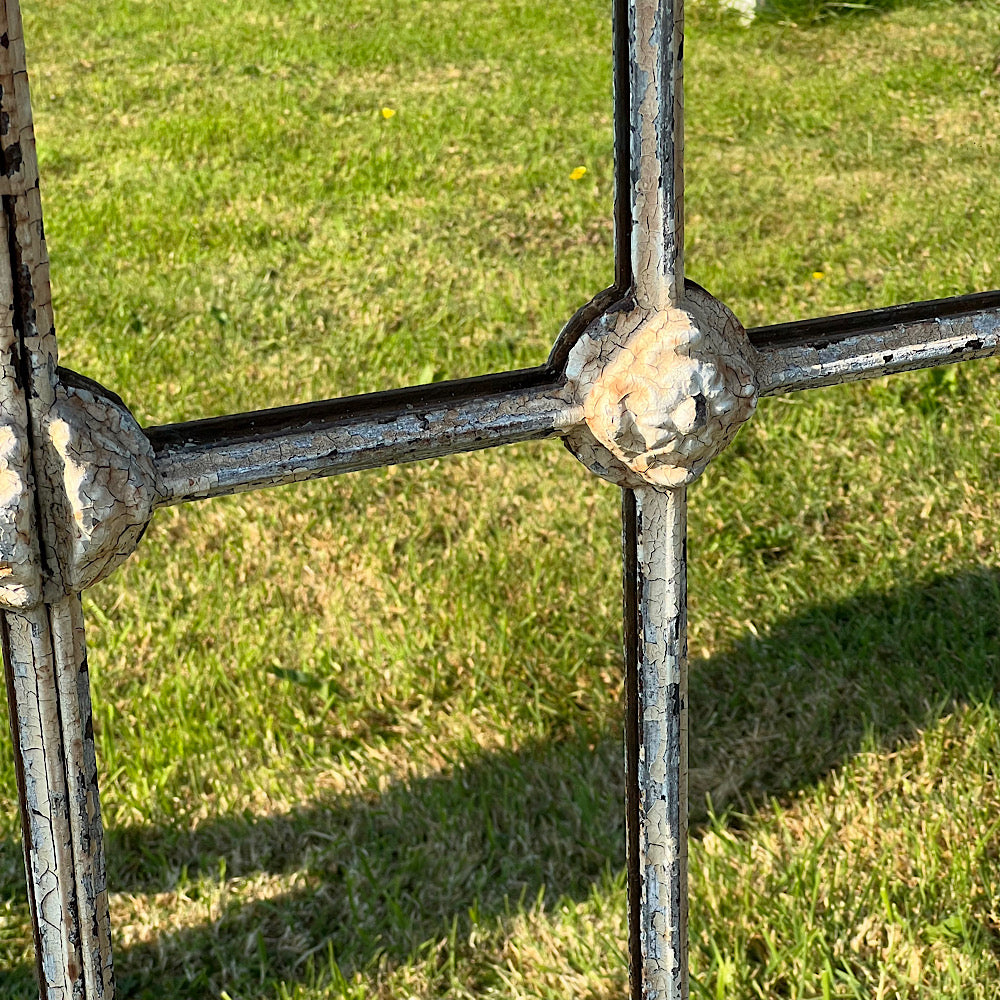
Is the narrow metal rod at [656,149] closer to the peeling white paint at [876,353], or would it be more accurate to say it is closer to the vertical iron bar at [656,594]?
the vertical iron bar at [656,594]

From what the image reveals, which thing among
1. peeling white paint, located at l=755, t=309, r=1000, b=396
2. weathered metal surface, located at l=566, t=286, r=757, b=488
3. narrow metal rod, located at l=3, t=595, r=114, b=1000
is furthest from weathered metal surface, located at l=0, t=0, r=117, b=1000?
peeling white paint, located at l=755, t=309, r=1000, b=396

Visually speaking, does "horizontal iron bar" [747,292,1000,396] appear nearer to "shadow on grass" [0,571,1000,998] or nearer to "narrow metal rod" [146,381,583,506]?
"narrow metal rod" [146,381,583,506]

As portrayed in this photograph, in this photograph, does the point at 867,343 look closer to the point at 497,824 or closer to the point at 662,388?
the point at 662,388

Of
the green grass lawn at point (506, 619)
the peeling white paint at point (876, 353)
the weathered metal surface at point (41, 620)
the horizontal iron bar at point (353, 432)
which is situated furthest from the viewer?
the green grass lawn at point (506, 619)

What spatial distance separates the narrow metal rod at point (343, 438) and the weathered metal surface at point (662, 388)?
0.03m

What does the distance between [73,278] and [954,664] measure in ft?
8.45

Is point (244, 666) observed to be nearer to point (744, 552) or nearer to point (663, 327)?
point (744, 552)

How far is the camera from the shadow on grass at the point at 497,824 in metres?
1.68

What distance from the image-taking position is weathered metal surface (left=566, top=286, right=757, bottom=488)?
941mm

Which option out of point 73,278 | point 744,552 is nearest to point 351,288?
point 73,278

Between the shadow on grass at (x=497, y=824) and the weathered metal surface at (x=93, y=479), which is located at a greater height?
the weathered metal surface at (x=93, y=479)

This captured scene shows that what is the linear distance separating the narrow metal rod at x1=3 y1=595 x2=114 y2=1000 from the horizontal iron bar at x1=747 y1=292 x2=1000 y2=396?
1.74 ft

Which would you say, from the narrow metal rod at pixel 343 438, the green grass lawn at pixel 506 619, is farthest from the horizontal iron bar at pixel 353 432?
the green grass lawn at pixel 506 619

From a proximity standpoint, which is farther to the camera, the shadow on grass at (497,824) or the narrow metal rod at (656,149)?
A: the shadow on grass at (497,824)
